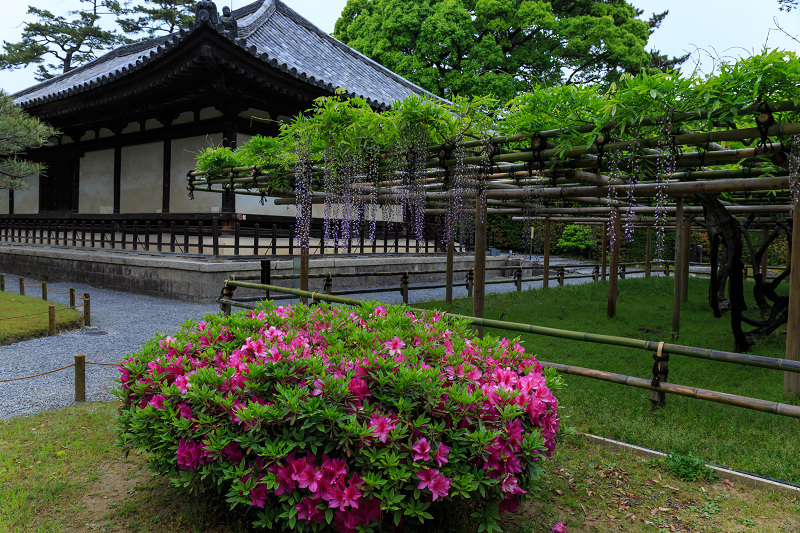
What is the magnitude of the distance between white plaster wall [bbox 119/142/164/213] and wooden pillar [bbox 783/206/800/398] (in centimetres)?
1297

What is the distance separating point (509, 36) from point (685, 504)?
978 inches

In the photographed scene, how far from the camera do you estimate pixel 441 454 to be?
2338 mm

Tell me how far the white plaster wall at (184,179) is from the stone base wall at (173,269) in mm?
1345

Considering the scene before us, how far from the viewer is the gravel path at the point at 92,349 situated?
5.31m

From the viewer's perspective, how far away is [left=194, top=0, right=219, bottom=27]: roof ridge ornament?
925 centimetres

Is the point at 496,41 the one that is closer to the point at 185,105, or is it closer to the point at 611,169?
the point at 185,105

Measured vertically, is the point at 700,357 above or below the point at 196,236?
below

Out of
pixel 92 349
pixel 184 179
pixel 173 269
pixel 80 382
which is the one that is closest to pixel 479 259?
pixel 80 382

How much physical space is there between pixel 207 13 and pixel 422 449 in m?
9.52

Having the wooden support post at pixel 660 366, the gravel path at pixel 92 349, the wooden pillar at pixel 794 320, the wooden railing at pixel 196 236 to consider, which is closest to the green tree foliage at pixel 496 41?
the wooden railing at pixel 196 236

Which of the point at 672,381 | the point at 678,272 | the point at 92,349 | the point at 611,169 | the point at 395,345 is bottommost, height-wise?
the point at 92,349

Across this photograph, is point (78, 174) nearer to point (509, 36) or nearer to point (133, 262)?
point (133, 262)

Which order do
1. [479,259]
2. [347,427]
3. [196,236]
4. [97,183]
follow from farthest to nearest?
[97,183] < [196,236] < [479,259] < [347,427]

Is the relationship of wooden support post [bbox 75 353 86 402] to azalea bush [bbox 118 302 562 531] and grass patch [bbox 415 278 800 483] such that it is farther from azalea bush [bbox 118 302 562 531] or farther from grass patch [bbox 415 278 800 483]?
grass patch [bbox 415 278 800 483]
